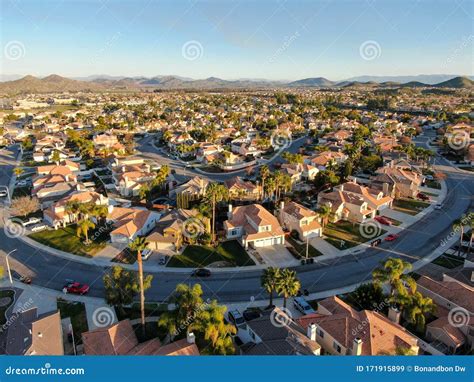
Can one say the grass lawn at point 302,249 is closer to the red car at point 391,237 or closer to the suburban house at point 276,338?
the red car at point 391,237

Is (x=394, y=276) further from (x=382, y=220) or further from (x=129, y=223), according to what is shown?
(x=129, y=223)

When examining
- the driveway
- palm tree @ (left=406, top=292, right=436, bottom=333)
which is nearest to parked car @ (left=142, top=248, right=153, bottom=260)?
the driveway

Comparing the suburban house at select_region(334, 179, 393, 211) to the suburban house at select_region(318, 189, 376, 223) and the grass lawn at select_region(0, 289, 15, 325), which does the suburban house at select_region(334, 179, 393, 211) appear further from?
the grass lawn at select_region(0, 289, 15, 325)

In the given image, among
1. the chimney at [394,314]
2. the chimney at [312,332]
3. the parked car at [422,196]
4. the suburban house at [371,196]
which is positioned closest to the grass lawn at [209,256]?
the chimney at [312,332]

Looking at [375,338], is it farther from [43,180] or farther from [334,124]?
[334,124]

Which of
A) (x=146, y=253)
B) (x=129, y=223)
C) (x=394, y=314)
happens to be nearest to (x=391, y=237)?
(x=394, y=314)
